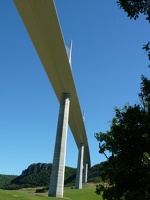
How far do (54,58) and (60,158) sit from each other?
1449cm

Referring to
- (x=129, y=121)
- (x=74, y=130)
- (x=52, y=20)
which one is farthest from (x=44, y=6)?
(x=74, y=130)

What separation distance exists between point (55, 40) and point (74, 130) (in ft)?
142

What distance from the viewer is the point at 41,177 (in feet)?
480

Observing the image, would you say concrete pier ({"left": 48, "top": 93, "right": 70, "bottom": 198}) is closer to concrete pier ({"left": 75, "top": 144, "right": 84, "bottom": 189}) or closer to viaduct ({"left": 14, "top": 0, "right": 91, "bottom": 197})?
viaduct ({"left": 14, "top": 0, "right": 91, "bottom": 197})

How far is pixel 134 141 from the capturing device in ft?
48.6

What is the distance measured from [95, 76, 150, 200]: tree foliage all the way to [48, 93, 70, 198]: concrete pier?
26.8 m

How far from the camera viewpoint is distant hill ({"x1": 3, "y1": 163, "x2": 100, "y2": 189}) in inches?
5172

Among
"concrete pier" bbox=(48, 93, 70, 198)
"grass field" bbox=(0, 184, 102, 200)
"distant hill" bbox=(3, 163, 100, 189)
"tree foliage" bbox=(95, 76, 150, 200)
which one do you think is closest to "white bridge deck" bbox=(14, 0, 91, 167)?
"concrete pier" bbox=(48, 93, 70, 198)

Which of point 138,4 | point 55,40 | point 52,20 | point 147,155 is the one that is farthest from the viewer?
point 55,40

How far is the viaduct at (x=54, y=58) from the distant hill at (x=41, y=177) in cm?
6169

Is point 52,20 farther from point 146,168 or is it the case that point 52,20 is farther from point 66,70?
point 146,168

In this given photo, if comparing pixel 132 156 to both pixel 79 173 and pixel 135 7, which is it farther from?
pixel 79 173

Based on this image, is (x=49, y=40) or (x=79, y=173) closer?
(x=49, y=40)

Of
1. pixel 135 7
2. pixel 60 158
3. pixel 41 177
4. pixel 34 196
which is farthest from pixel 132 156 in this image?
pixel 41 177
